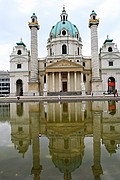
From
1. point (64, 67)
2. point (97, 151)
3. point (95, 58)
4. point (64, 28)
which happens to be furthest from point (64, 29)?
point (97, 151)

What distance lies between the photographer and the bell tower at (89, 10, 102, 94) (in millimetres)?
66250

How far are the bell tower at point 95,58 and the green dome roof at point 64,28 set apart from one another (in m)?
9.91

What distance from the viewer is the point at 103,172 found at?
5.59 m

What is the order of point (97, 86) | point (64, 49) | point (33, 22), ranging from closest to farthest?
point (97, 86) → point (33, 22) → point (64, 49)

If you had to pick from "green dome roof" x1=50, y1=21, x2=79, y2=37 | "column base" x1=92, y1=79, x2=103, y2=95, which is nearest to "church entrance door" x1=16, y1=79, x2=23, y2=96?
"green dome roof" x1=50, y1=21, x2=79, y2=37

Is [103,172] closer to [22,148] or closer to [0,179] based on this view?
[0,179]

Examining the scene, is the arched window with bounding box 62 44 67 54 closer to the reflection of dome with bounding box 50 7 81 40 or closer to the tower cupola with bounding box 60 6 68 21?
the reflection of dome with bounding box 50 7 81 40

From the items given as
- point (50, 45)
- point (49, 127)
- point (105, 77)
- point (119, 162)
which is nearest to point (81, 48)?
point (50, 45)

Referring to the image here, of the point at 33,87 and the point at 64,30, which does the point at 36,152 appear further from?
the point at 64,30

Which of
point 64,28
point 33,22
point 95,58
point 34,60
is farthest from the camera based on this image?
point 64,28

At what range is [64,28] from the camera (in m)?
76.5

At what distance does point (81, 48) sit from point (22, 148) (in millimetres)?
75767

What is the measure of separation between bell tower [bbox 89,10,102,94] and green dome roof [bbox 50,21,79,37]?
390 inches

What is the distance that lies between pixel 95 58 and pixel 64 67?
10587 millimetres
